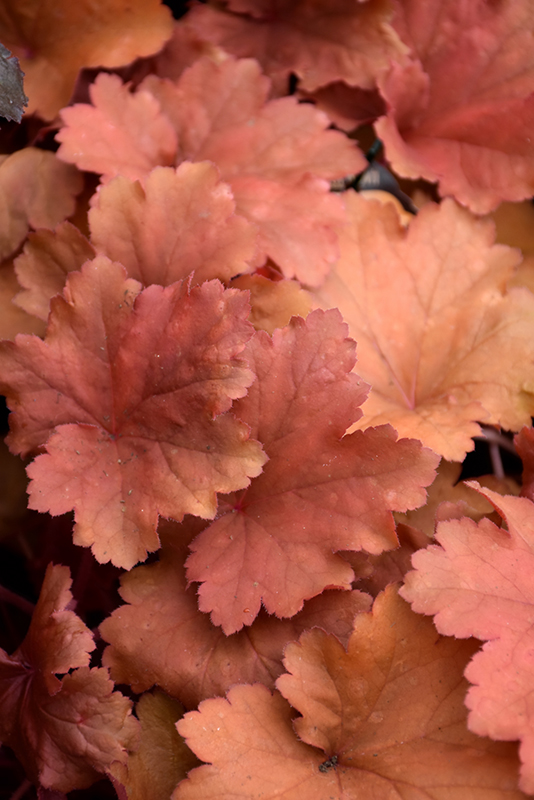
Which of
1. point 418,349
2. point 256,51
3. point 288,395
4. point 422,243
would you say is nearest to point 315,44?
point 256,51

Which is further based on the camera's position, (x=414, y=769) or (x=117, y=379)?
(x=117, y=379)

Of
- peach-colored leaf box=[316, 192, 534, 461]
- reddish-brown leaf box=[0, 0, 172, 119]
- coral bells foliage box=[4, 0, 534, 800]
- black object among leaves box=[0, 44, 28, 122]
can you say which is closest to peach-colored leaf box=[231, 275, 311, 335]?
coral bells foliage box=[4, 0, 534, 800]

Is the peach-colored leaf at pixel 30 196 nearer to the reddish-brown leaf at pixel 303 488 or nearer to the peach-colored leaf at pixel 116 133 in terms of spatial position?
the peach-colored leaf at pixel 116 133

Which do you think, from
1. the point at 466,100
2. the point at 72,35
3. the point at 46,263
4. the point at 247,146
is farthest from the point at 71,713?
the point at 466,100

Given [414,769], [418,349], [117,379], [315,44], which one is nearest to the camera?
[414,769]

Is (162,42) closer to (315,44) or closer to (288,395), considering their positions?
(315,44)

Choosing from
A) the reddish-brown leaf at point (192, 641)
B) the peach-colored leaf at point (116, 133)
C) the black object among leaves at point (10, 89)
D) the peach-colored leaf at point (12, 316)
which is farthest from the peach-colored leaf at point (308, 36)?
the reddish-brown leaf at point (192, 641)

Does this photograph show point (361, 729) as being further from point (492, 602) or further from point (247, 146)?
point (247, 146)
